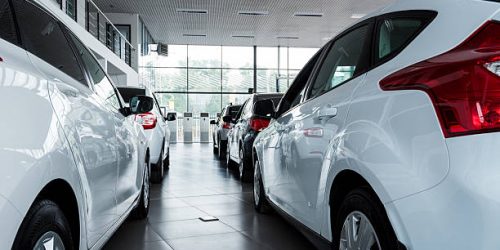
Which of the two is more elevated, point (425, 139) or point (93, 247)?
point (425, 139)

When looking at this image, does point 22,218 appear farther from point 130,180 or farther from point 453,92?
point 130,180

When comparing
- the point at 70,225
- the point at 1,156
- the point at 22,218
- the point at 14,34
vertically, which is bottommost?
the point at 70,225

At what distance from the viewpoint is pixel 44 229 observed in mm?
1549

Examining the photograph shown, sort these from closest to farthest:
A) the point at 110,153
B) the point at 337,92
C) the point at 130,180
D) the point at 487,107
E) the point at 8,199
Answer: the point at 8,199 → the point at 487,107 → the point at 337,92 → the point at 110,153 → the point at 130,180

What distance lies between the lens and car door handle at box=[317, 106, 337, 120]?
2.34 meters

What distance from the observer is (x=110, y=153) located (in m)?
2.59

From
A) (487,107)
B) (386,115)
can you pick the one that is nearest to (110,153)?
(386,115)

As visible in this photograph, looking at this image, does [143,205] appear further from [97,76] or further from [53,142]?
[53,142]

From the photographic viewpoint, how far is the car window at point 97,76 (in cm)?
278

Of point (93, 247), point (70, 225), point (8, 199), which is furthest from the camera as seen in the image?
point (93, 247)

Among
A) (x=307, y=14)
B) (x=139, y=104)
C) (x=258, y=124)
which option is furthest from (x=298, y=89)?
(x=307, y=14)

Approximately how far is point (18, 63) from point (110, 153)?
1.10 metres

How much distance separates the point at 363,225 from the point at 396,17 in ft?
3.12

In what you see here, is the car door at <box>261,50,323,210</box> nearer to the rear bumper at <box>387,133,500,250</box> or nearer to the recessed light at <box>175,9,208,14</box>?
the rear bumper at <box>387,133,500,250</box>
